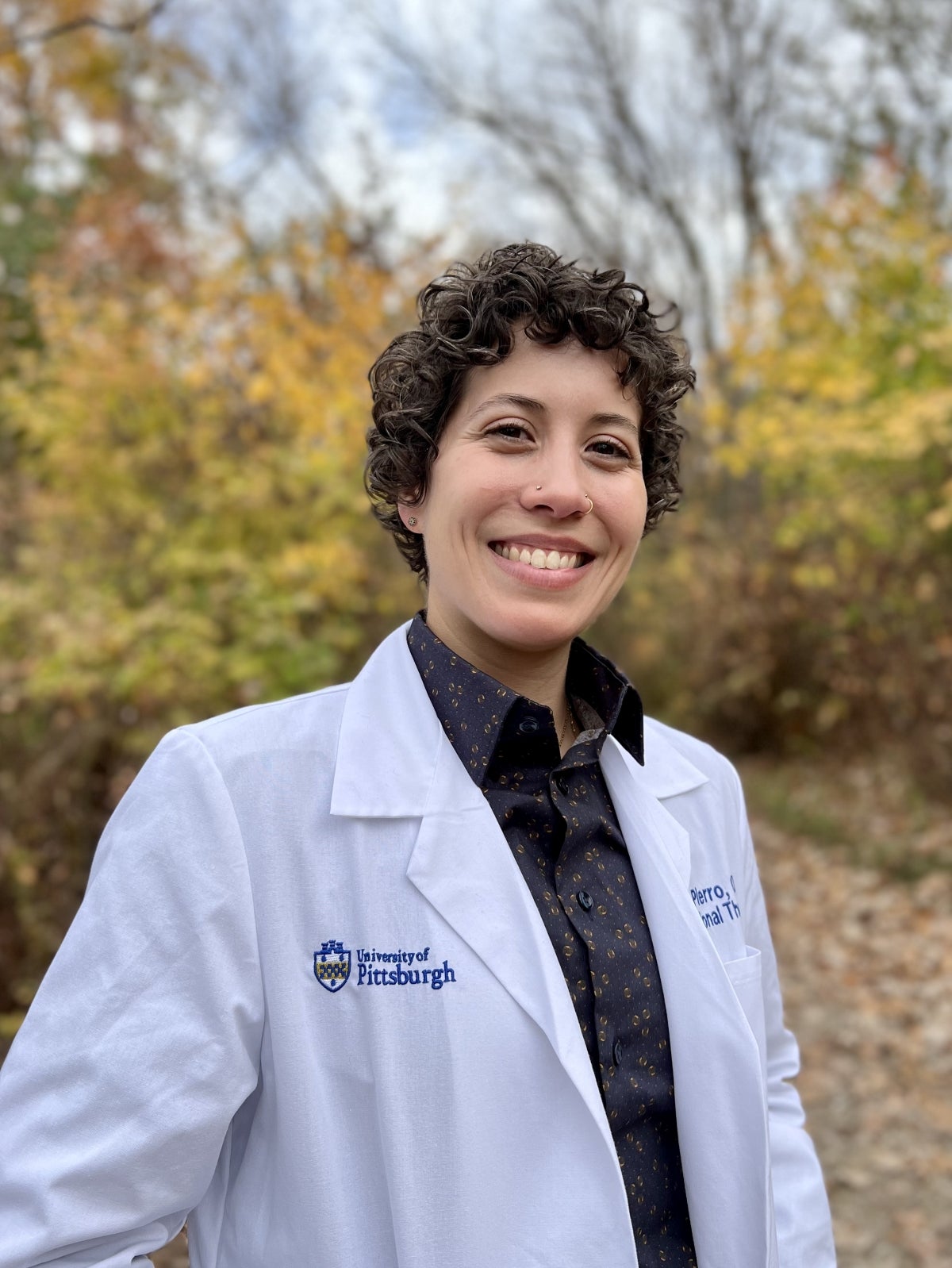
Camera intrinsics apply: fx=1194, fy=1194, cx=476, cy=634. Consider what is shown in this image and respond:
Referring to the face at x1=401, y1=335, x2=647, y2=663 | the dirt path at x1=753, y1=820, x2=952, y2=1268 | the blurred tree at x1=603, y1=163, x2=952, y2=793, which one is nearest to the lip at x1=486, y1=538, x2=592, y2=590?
the face at x1=401, y1=335, x2=647, y2=663

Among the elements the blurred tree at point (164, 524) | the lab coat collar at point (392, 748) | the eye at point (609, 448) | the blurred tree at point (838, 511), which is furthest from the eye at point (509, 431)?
the blurred tree at point (838, 511)

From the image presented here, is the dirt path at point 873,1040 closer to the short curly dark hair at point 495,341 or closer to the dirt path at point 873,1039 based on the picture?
the dirt path at point 873,1039

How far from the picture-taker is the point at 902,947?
6.16 m

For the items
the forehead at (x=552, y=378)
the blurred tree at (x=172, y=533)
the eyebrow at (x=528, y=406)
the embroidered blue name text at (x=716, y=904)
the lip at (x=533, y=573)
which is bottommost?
the embroidered blue name text at (x=716, y=904)

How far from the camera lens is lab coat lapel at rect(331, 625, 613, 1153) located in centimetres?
148

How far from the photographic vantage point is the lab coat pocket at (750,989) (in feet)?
5.85

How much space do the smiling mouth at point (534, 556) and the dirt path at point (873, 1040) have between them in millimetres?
3064

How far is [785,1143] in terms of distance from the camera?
6.32ft

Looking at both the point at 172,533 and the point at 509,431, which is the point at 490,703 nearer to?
the point at 509,431

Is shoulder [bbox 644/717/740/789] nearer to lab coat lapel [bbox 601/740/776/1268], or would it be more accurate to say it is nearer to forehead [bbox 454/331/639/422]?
lab coat lapel [bbox 601/740/776/1268]

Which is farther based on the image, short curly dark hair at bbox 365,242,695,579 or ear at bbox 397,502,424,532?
ear at bbox 397,502,424,532

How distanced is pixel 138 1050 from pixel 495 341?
103 cm

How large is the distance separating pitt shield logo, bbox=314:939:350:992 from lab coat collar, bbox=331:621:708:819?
0.56 ft

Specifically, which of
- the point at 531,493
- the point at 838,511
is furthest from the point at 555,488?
the point at 838,511
